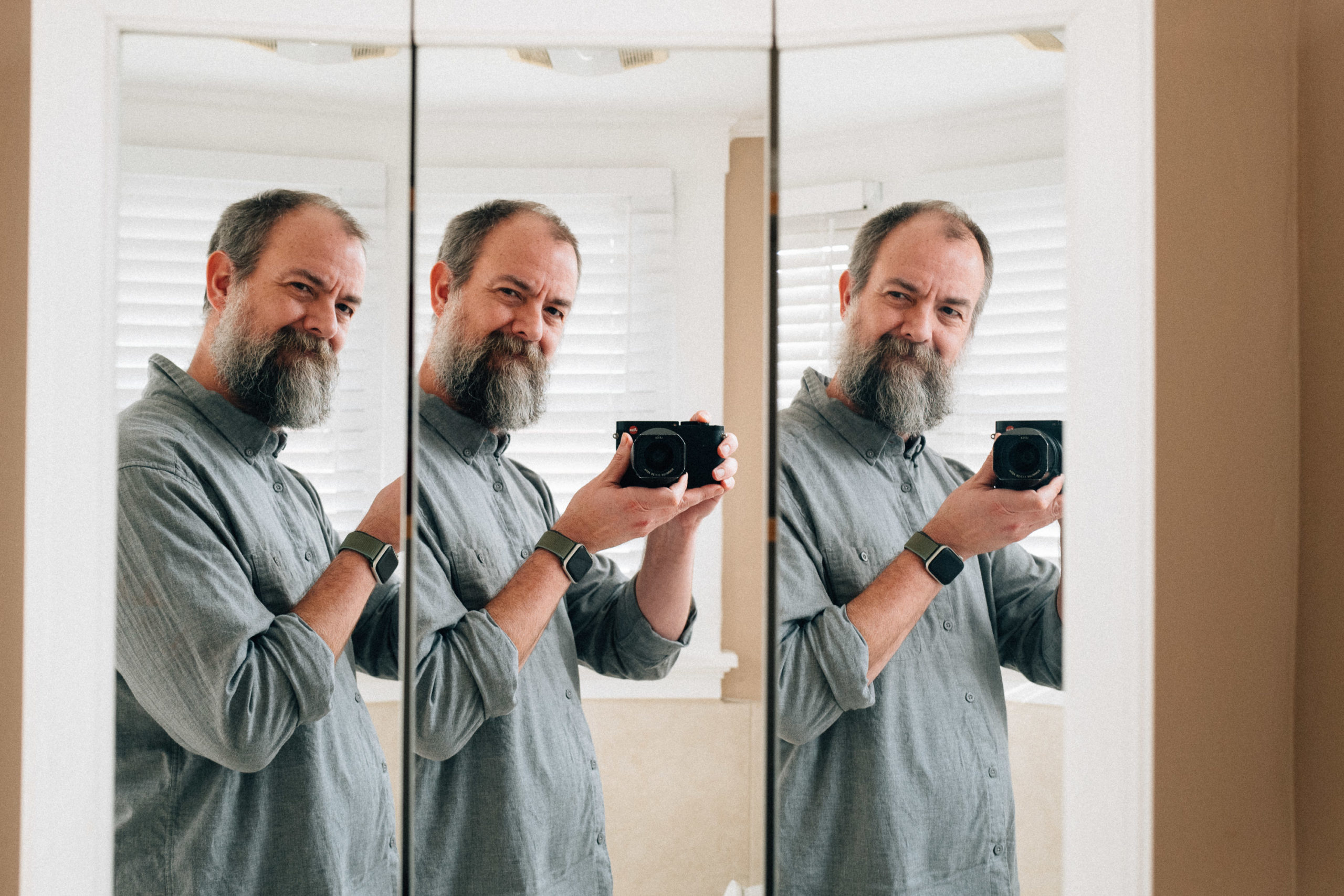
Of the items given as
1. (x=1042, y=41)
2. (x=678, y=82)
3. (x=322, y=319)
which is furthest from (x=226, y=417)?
(x=1042, y=41)

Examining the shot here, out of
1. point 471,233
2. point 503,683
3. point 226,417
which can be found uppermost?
point 471,233

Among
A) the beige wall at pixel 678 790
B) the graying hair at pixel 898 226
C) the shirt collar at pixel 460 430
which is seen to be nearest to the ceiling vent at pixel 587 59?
the graying hair at pixel 898 226

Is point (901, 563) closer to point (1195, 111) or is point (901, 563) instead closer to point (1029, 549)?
point (1029, 549)

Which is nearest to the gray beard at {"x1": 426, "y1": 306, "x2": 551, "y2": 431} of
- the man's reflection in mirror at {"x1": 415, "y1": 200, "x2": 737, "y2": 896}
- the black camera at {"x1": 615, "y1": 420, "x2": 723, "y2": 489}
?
the man's reflection in mirror at {"x1": 415, "y1": 200, "x2": 737, "y2": 896}

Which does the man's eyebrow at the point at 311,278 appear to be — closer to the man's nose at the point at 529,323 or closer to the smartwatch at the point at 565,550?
the man's nose at the point at 529,323

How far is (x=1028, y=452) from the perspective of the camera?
1017 millimetres

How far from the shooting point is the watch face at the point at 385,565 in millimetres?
1020

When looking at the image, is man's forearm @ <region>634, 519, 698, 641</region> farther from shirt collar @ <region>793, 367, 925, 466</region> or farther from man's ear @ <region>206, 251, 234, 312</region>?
man's ear @ <region>206, 251, 234, 312</region>

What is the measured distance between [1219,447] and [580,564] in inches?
31.7

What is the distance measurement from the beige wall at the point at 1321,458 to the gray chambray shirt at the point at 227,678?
45.5 inches

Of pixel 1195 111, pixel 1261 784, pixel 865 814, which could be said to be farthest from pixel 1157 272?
pixel 865 814

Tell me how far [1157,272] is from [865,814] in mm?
759

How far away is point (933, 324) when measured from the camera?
1.02 meters

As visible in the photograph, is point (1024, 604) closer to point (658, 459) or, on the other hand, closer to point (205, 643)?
point (658, 459)
